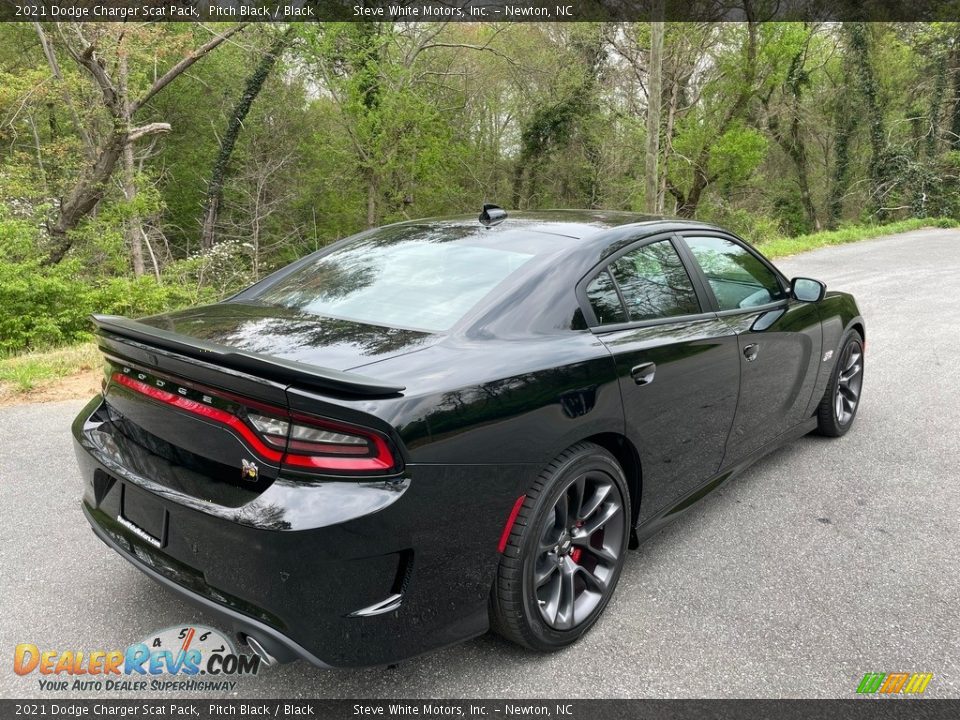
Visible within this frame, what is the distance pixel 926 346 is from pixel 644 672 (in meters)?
6.06

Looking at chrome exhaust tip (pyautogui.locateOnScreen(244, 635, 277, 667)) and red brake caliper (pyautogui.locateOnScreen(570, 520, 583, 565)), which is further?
red brake caliper (pyautogui.locateOnScreen(570, 520, 583, 565))

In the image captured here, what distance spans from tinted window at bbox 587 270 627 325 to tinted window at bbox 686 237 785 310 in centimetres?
72

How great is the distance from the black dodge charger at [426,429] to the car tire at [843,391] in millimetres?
1226

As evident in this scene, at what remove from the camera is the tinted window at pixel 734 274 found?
10.6ft

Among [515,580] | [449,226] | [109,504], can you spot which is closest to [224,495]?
[109,504]

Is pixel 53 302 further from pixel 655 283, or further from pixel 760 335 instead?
pixel 760 335

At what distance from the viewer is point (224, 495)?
190 centimetres

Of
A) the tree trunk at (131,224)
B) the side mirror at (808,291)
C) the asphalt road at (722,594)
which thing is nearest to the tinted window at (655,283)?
the side mirror at (808,291)

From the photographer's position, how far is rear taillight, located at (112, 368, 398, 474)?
1808mm

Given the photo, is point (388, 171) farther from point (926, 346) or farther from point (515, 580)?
point (515, 580)

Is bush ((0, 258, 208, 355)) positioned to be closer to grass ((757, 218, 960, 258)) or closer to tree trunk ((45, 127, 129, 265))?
tree trunk ((45, 127, 129, 265))

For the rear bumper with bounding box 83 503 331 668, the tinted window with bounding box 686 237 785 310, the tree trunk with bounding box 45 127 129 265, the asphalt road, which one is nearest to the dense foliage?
the tree trunk with bounding box 45 127 129 265

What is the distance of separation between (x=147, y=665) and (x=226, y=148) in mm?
27096

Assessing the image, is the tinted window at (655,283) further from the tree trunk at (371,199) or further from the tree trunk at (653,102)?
the tree trunk at (371,199)
